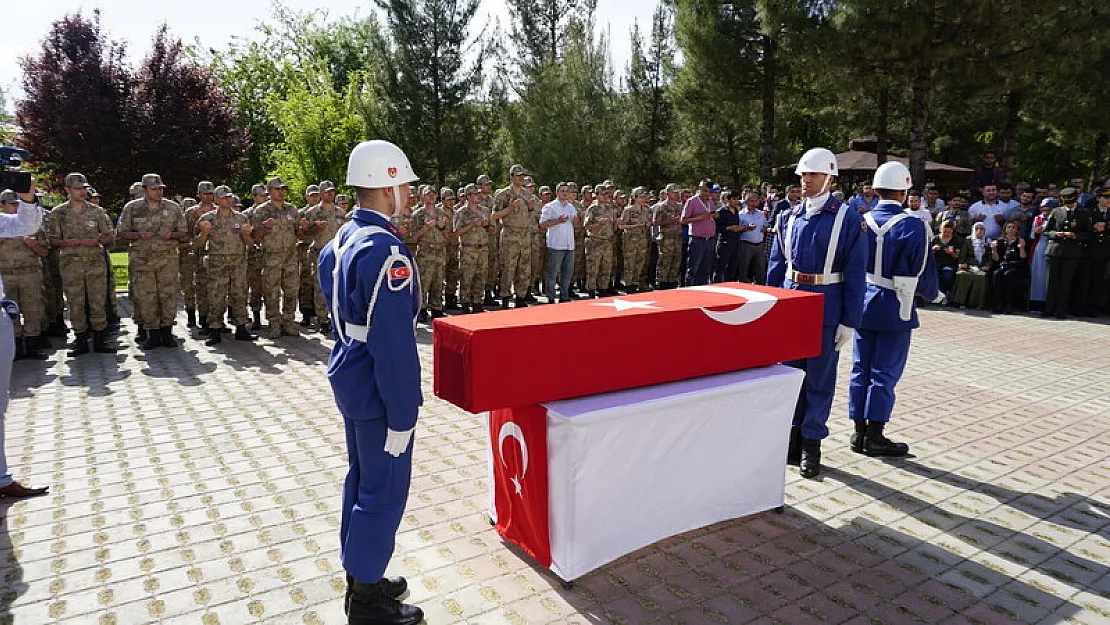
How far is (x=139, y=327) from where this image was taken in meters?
9.27

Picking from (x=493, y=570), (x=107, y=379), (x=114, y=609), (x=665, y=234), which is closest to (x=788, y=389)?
(x=493, y=570)

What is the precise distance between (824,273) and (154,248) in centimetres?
795

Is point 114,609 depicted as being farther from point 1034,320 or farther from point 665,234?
point 1034,320

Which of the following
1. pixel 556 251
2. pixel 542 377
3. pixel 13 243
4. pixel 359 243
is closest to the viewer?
pixel 359 243

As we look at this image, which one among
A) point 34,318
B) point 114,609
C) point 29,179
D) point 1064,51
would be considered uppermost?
point 1064,51

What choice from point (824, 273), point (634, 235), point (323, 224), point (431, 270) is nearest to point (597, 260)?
point (634, 235)

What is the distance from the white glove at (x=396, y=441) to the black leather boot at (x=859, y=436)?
3.97 meters

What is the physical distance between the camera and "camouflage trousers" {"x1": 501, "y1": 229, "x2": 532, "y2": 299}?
11.5 meters

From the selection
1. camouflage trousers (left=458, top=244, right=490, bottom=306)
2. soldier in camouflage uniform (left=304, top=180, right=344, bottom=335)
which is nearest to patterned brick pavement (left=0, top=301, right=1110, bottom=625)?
soldier in camouflage uniform (left=304, top=180, right=344, bottom=335)

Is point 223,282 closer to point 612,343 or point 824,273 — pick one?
point 612,343

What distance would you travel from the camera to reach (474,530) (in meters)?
4.27

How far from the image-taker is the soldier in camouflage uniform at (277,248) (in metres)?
9.35

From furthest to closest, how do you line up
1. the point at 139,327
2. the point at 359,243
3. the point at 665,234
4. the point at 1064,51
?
the point at 1064,51 → the point at 665,234 → the point at 139,327 → the point at 359,243

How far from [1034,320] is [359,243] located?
12638 mm
